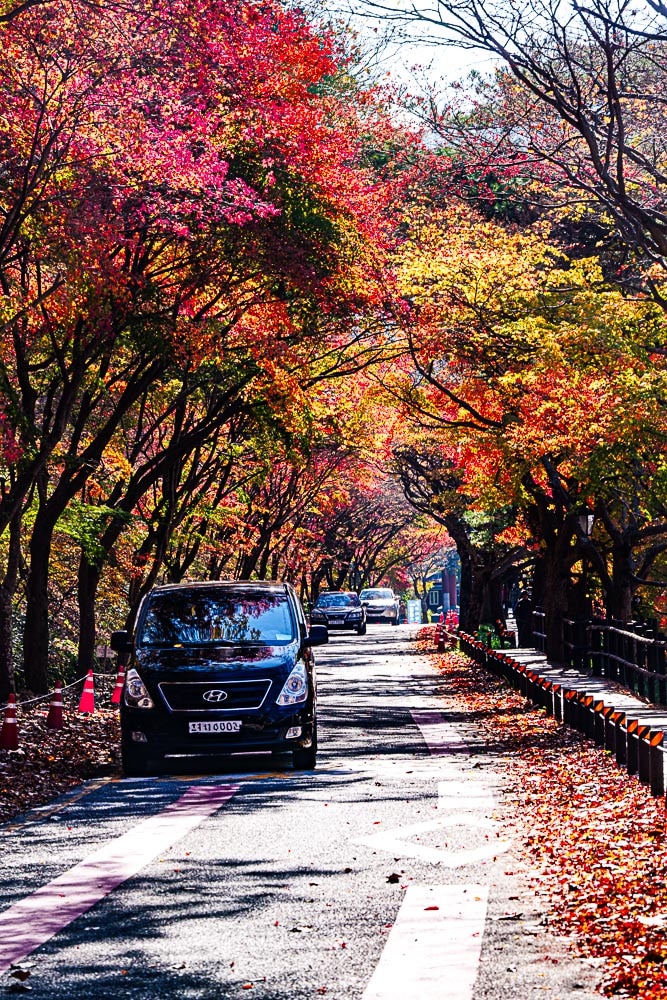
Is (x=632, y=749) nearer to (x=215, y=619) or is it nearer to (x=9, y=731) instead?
(x=215, y=619)

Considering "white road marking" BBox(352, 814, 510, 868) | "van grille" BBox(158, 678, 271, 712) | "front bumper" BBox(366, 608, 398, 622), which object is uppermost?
"front bumper" BBox(366, 608, 398, 622)

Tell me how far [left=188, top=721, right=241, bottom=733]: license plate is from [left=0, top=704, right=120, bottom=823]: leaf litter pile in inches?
52.4

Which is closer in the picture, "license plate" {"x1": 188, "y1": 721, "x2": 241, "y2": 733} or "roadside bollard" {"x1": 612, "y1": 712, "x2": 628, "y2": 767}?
"roadside bollard" {"x1": 612, "y1": 712, "x2": 628, "y2": 767}

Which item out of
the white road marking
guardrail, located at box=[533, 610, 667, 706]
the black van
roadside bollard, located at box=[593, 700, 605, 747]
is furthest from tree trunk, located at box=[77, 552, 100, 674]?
the white road marking

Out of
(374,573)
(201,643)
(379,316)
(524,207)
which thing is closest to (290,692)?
(201,643)

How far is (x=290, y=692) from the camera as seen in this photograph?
1490 cm

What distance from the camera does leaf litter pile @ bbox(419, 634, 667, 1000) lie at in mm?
7184

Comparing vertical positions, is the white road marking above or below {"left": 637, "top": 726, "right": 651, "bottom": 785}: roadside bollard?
below

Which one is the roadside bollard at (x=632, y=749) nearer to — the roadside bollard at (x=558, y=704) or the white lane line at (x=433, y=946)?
the white lane line at (x=433, y=946)

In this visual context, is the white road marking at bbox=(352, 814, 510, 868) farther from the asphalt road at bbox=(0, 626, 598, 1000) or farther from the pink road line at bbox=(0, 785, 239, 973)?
the pink road line at bbox=(0, 785, 239, 973)

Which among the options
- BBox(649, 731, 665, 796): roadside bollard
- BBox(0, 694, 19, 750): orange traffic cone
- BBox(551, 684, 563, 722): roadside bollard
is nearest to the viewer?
BBox(649, 731, 665, 796): roadside bollard

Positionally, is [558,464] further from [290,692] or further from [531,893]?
[531,893]

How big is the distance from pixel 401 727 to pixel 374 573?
313 ft

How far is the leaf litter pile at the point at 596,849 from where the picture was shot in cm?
718
